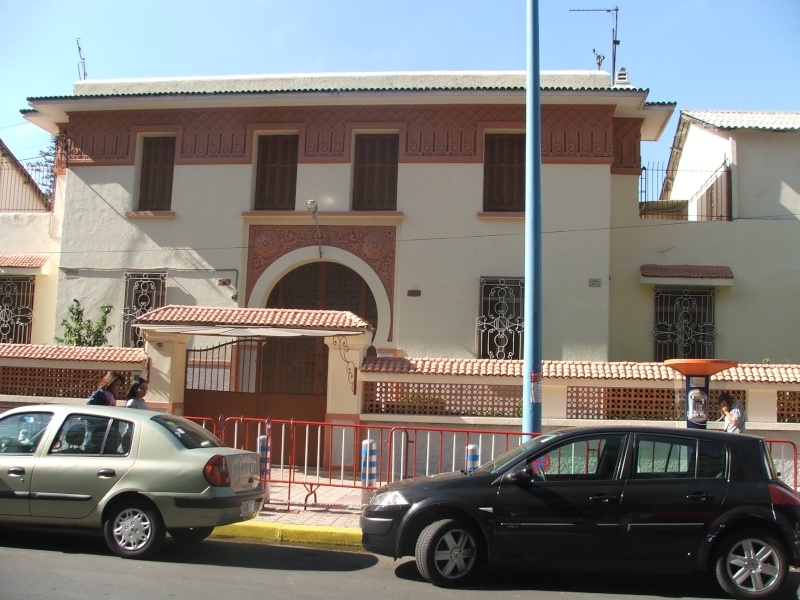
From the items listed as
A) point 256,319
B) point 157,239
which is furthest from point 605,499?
point 157,239

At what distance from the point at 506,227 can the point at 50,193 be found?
10919mm

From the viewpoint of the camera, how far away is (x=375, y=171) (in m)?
17.3

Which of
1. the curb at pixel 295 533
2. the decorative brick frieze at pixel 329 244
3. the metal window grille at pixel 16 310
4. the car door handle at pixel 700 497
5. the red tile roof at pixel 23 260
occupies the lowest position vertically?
the curb at pixel 295 533

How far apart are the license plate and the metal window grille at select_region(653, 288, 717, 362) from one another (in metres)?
11.3

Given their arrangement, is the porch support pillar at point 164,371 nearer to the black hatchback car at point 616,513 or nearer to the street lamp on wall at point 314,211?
the street lamp on wall at point 314,211

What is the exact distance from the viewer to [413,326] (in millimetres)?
16562

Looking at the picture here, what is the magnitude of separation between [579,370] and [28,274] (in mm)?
12415

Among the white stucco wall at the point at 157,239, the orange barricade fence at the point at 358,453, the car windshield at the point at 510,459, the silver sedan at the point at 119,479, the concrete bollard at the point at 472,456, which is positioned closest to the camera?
the car windshield at the point at 510,459

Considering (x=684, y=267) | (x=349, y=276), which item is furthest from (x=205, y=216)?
(x=684, y=267)

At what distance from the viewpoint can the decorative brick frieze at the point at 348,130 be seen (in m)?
16.6

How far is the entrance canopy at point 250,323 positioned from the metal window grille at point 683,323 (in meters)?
7.29

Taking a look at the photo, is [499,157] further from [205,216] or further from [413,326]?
[205,216]

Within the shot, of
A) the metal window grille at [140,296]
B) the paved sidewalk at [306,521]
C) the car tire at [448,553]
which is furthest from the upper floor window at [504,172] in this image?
the car tire at [448,553]

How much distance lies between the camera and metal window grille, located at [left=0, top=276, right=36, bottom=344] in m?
18.0
